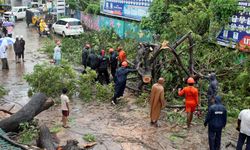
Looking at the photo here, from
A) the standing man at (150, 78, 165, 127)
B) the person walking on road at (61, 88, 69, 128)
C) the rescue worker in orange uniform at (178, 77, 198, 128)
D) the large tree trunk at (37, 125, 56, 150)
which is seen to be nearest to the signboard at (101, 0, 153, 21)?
the standing man at (150, 78, 165, 127)

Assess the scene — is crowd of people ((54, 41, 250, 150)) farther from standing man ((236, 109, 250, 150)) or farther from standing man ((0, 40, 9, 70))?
standing man ((0, 40, 9, 70))

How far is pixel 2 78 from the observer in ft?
51.0

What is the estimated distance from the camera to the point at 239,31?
15.1 metres

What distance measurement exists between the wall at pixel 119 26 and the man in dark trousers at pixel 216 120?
12.1 m

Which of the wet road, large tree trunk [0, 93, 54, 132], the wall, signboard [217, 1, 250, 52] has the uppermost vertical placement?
signboard [217, 1, 250, 52]

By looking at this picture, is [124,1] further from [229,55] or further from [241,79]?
[241,79]

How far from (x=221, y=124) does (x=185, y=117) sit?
244 cm

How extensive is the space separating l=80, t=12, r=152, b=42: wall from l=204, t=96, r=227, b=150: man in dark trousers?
12068 mm

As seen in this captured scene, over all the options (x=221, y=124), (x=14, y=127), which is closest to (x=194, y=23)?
(x=221, y=124)

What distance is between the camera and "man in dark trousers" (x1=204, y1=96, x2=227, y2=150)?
862 centimetres

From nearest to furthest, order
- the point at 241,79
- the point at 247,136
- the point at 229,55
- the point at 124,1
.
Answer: the point at 247,136 → the point at 241,79 → the point at 229,55 → the point at 124,1

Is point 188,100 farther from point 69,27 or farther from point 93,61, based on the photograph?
point 69,27

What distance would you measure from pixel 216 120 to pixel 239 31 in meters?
7.44

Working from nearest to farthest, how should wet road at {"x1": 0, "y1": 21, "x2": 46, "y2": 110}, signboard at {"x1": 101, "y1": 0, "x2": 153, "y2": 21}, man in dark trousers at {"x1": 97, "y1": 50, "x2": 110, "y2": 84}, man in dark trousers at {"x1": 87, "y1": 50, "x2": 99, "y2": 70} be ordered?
wet road at {"x1": 0, "y1": 21, "x2": 46, "y2": 110} → man in dark trousers at {"x1": 97, "y1": 50, "x2": 110, "y2": 84} → man in dark trousers at {"x1": 87, "y1": 50, "x2": 99, "y2": 70} → signboard at {"x1": 101, "y1": 0, "x2": 153, "y2": 21}
